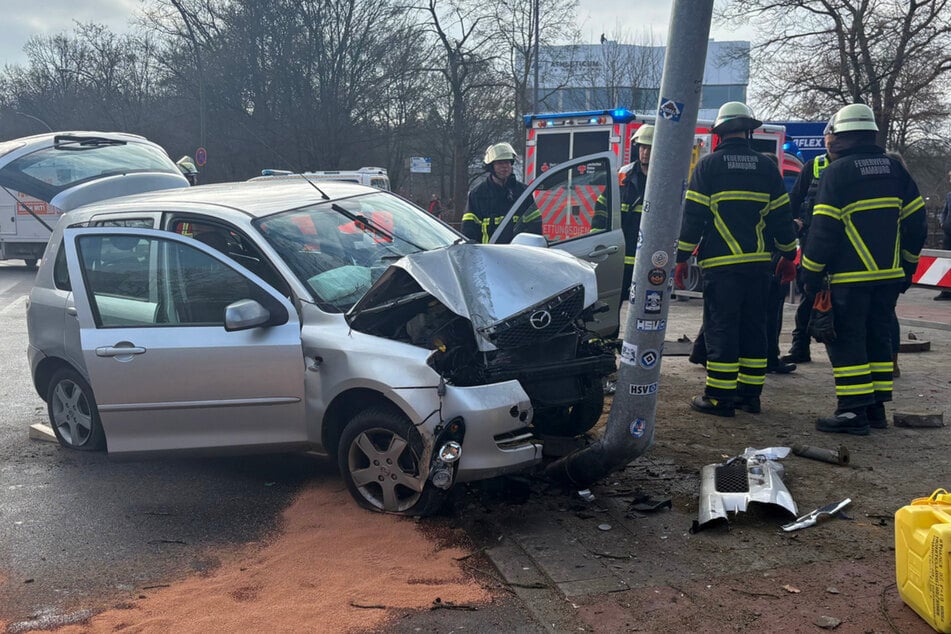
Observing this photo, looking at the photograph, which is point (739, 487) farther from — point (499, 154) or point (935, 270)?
point (935, 270)

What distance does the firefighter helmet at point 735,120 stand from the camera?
20.5ft

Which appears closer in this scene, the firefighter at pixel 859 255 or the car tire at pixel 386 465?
the car tire at pixel 386 465

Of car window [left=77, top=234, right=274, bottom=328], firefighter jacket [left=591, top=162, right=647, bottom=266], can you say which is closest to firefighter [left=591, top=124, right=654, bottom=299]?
firefighter jacket [left=591, top=162, right=647, bottom=266]

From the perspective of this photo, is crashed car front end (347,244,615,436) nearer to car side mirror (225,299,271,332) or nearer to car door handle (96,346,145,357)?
car side mirror (225,299,271,332)

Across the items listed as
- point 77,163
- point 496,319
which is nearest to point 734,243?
point 496,319

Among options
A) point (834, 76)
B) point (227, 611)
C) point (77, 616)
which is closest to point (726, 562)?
point (227, 611)

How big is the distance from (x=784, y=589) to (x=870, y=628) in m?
0.40

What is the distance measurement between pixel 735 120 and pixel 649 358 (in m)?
2.39

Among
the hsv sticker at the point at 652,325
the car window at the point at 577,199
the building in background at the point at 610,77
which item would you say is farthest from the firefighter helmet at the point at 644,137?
the building in background at the point at 610,77

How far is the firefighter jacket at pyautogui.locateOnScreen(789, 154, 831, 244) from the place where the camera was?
7625 mm

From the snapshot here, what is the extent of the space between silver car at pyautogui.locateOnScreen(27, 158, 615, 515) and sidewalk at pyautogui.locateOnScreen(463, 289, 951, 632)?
0.43 m

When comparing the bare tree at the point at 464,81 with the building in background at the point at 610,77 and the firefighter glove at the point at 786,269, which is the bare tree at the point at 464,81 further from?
the firefighter glove at the point at 786,269

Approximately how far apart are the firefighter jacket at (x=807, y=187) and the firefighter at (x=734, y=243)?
1.40 meters

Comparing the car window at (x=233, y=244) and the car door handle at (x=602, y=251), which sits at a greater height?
the car window at (x=233, y=244)
